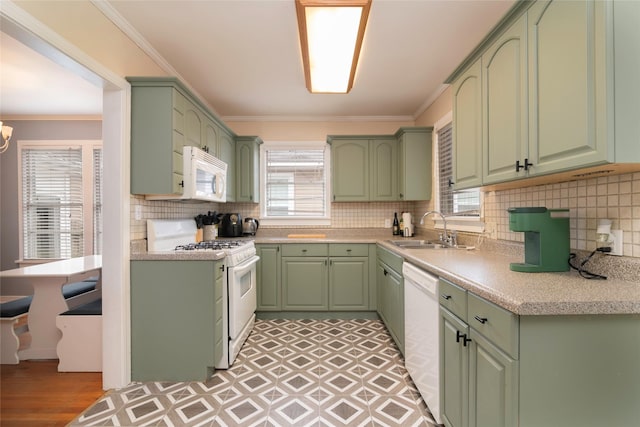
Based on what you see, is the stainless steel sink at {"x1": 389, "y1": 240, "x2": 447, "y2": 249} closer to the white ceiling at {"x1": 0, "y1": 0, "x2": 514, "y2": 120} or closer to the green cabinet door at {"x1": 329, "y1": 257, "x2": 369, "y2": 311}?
the green cabinet door at {"x1": 329, "y1": 257, "x2": 369, "y2": 311}

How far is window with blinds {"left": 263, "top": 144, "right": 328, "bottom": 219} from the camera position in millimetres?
4070

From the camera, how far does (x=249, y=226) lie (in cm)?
379

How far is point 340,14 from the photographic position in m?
1.56

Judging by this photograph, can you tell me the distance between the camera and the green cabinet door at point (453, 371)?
52.1 inches

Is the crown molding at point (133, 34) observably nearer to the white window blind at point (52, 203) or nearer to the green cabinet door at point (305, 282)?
the green cabinet door at point (305, 282)

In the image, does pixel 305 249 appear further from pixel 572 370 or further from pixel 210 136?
pixel 572 370

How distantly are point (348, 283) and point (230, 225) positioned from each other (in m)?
1.61

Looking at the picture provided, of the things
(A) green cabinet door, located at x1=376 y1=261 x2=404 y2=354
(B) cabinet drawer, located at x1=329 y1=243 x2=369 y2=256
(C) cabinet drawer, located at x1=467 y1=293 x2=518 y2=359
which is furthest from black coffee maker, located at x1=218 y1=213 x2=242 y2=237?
(C) cabinet drawer, located at x1=467 y1=293 x2=518 y2=359

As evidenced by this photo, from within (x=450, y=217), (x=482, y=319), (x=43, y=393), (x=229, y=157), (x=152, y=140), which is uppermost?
(x=229, y=157)

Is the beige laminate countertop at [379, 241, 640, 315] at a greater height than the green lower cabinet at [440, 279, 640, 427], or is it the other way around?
the beige laminate countertop at [379, 241, 640, 315]

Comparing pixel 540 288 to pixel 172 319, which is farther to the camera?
pixel 172 319

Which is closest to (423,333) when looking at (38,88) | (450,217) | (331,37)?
(450,217)

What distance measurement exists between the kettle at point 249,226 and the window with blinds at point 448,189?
2.25 metres

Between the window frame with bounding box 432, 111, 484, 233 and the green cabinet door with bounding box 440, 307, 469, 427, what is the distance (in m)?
1.22
